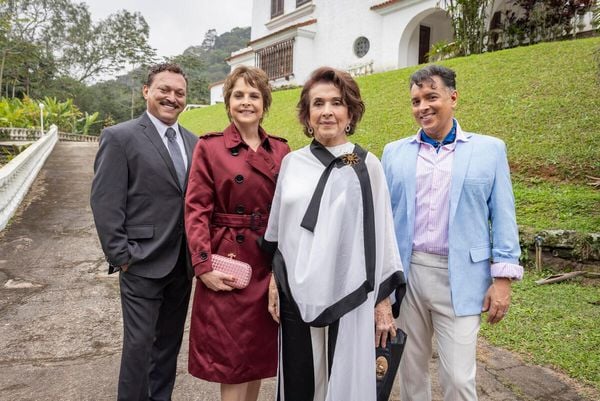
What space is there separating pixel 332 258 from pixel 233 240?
558 mm

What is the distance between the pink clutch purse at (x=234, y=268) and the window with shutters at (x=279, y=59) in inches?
711

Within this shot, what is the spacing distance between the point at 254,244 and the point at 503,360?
7.49 ft

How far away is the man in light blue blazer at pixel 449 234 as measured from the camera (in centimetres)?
214

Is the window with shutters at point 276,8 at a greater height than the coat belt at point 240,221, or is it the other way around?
the window with shutters at point 276,8

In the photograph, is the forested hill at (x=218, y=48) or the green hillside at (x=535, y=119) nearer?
the green hillside at (x=535, y=119)

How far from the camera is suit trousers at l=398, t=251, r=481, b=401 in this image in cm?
213

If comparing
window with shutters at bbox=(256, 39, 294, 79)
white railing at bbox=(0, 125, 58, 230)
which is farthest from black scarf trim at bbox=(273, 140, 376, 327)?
window with shutters at bbox=(256, 39, 294, 79)

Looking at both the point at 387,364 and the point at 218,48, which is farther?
the point at 218,48

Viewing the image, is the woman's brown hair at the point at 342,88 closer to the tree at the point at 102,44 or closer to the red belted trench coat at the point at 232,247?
the red belted trench coat at the point at 232,247

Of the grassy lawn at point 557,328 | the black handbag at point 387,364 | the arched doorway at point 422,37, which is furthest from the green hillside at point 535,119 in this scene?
the arched doorway at point 422,37

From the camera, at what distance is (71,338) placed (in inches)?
144

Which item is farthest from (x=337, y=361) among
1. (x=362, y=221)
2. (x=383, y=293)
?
(x=362, y=221)

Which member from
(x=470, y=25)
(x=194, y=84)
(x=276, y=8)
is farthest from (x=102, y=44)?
(x=470, y=25)

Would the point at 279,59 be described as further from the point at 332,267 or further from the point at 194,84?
the point at 332,267
